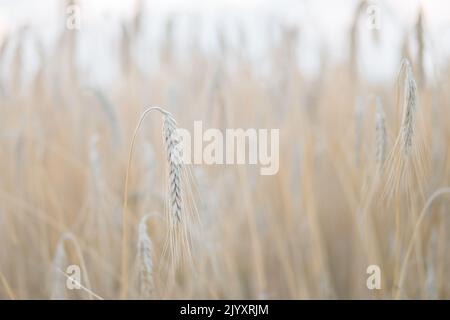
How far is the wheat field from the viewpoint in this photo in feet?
2.98

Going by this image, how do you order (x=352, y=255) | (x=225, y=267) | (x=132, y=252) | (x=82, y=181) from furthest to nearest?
(x=82, y=181) < (x=352, y=255) < (x=132, y=252) < (x=225, y=267)

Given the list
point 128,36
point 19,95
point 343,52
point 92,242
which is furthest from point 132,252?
point 343,52

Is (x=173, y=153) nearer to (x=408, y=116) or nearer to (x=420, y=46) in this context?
(x=408, y=116)

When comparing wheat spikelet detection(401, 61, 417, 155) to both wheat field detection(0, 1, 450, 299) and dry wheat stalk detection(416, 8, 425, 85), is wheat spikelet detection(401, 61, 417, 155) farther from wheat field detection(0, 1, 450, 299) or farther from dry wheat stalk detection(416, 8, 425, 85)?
dry wheat stalk detection(416, 8, 425, 85)

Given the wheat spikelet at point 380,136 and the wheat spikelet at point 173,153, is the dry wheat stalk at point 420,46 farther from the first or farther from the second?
the wheat spikelet at point 173,153

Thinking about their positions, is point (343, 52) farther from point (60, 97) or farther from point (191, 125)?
point (60, 97)

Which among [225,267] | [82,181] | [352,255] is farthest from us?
[82,181]

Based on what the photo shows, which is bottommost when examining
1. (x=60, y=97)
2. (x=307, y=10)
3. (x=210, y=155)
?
(x=210, y=155)

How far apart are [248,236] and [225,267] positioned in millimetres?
322

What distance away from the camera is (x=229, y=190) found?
1351 millimetres

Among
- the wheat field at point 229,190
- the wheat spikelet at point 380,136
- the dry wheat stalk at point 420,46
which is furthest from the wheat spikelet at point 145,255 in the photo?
the dry wheat stalk at point 420,46

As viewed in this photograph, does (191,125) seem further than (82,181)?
No

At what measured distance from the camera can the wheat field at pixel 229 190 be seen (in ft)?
2.98

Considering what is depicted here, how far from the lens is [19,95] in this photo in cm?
148
